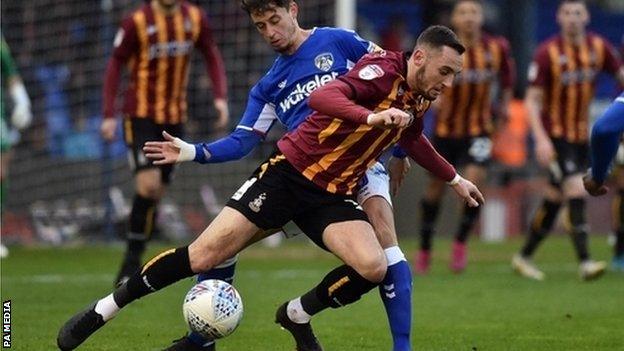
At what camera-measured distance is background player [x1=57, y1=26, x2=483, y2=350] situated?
7172 millimetres

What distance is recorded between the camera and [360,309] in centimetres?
1001

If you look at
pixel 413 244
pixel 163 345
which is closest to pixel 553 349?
pixel 163 345

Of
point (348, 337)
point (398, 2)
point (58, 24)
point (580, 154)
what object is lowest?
point (398, 2)

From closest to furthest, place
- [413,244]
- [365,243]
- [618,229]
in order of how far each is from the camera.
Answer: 1. [365,243]
2. [618,229]
3. [413,244]

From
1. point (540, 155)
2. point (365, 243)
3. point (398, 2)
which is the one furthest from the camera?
point (398, 2)

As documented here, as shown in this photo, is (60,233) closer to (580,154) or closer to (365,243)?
(580,154)

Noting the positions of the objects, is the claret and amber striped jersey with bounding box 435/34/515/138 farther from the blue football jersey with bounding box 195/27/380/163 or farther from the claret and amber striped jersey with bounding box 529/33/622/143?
the blue football jersey with bounding box 195/27/380/163

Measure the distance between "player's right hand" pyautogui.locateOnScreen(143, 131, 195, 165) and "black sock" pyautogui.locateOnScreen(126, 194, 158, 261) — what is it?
13.8ft

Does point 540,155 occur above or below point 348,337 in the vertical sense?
below

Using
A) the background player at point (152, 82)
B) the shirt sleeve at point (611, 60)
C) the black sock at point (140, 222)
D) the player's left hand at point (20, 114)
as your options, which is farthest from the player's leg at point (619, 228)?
the player's left hand at point (20, 114)

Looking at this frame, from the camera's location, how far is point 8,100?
16219 mm

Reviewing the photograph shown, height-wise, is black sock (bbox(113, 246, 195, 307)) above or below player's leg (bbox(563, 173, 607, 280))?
above

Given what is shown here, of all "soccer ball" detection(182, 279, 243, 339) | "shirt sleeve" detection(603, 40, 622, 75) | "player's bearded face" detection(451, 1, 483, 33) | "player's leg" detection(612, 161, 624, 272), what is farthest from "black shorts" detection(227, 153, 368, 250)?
"player's leg" detection(612, 161, 624, 272)

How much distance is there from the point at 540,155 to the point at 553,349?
4781 millimetres
